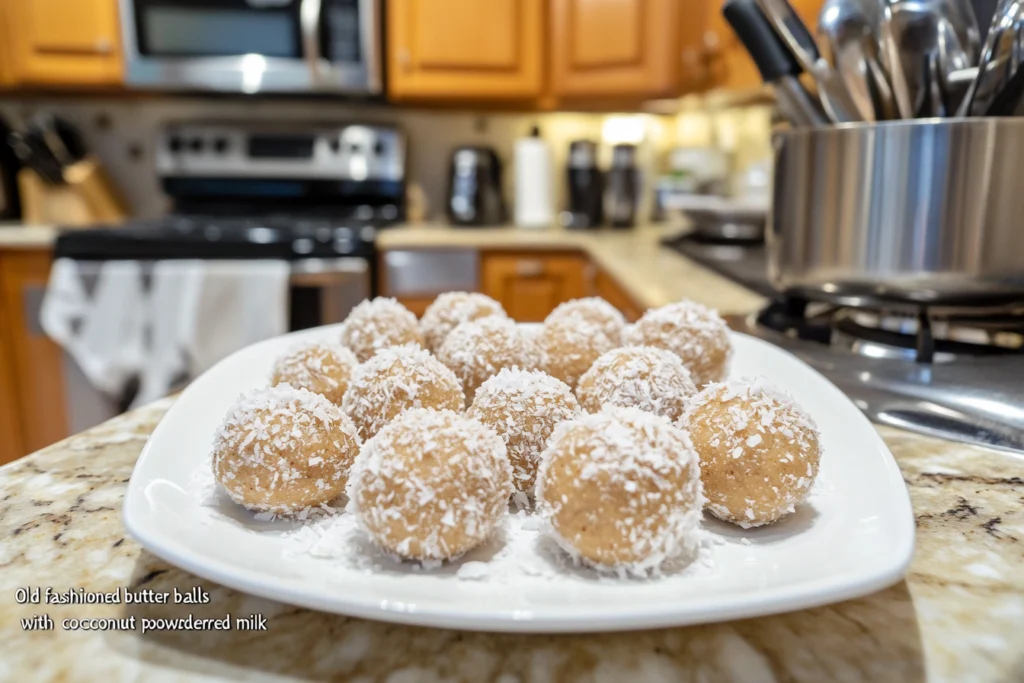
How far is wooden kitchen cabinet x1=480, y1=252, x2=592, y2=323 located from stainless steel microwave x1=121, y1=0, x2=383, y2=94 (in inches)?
29.0

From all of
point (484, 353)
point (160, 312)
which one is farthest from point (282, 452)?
point (160, 312)

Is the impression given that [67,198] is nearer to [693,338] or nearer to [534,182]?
[534,182]

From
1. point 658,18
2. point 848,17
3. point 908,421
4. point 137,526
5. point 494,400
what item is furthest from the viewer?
point 658,18

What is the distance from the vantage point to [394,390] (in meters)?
0.53

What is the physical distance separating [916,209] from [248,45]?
2.18 metres

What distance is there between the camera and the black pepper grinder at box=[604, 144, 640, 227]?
8.19 ft

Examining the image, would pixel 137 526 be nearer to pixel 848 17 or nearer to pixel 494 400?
pixel 494 400

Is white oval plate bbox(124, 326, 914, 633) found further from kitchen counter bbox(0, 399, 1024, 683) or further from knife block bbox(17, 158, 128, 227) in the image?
knife block bbox(17, 158, 128, 227)

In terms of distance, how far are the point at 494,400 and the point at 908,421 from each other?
0.37 meters

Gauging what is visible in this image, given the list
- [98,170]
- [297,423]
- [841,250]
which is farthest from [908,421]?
[98,170]

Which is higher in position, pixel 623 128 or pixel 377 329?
pixel 623 128

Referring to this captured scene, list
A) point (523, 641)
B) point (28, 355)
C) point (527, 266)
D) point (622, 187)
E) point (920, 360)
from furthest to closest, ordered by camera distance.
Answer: point (622, 187)
point (527, 266)
point (28, 355)
point (920, 360)
point (523, 641)

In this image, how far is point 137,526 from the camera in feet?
1.20

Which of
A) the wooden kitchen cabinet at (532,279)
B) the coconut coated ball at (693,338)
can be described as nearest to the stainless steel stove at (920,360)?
the coconut coated ball at (693,338)
